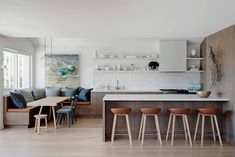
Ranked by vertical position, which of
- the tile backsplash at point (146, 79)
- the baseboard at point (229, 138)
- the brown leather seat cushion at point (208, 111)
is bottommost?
the baseboard at point (229, 138)

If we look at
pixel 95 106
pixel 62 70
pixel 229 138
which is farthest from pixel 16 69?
pixel 229 138

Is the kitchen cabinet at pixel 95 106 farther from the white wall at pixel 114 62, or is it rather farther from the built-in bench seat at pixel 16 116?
the built-in bench seat at pixel 16 116

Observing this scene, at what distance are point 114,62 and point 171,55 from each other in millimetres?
1972

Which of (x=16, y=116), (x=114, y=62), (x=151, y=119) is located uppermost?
(x=114, y=62)

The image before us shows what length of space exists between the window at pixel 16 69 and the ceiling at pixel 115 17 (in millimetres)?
1392

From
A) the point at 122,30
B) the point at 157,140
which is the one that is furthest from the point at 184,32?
the point at 157,140

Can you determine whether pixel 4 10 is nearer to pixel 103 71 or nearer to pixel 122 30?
pixel 122 30

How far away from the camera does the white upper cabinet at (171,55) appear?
8867mm

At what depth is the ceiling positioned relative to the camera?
16.5 feet

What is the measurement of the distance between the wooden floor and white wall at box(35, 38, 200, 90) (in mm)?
3214

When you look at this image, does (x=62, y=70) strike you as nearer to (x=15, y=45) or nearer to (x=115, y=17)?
(x=15, y=45)

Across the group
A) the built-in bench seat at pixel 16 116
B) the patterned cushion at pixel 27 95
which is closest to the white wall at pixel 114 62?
the patterned cushion at pixel 27 95

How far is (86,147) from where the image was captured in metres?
5.43

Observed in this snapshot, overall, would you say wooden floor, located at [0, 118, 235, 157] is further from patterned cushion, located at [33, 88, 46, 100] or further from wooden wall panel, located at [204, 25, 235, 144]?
patterned cushion, located at [33, 88, 46, 100]
